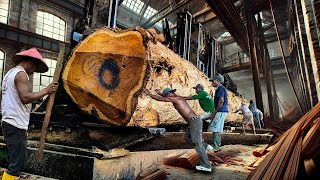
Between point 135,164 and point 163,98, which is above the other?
point 163,98

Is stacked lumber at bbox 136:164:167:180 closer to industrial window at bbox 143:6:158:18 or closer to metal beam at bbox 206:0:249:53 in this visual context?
metal beam at bbox 206:0:249:53

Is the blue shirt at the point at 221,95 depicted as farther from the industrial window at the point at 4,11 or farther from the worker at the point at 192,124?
the industrial window at the point at 4,11

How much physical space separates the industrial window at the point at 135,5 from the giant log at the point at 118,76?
15.5 meters

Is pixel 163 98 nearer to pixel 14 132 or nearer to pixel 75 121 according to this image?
pixel 75 121

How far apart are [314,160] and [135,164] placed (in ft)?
6.54

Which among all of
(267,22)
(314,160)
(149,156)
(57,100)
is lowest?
(149,156)

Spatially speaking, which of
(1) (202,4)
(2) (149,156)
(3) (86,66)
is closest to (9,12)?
(1) (202,4)

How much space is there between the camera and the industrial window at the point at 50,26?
11.9 metres

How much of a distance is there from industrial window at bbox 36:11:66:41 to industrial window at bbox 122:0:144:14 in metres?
5.79

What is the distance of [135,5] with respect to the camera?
17297mm

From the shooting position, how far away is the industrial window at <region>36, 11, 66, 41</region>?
11.9 meters

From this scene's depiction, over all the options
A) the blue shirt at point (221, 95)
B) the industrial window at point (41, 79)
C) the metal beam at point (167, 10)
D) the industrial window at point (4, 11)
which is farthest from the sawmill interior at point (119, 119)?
the industrial window at point (4, 11)

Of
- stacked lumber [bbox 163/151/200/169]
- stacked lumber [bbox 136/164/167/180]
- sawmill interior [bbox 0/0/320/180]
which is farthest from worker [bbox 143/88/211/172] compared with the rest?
stacked lumber [bbox 136/164/167/180]

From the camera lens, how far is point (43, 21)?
12.1 m
